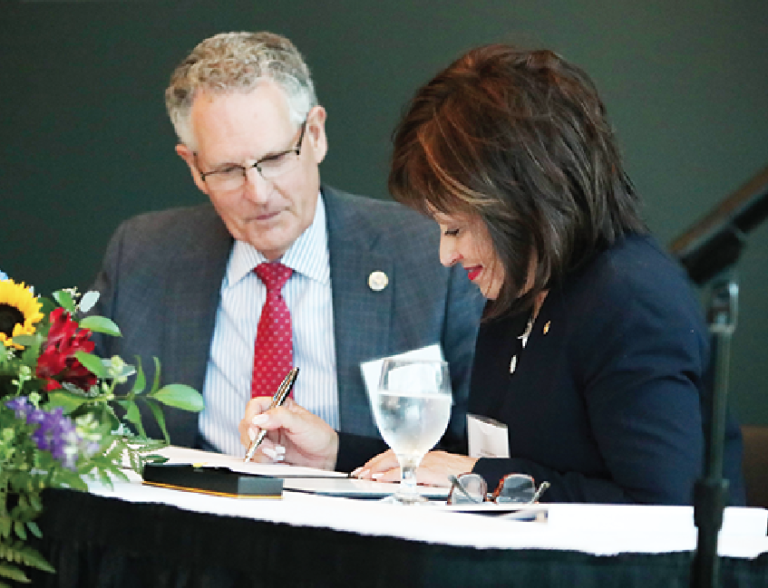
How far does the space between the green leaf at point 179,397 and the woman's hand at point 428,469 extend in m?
0.41

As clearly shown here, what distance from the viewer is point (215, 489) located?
0.99m

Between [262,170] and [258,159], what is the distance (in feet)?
0.10

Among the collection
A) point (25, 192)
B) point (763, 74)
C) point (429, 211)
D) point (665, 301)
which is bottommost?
point (665, 301)

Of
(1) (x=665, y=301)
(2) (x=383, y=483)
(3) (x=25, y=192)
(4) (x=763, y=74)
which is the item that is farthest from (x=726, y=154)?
(3) (x=25, y=192)

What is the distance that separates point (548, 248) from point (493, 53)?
0.32m

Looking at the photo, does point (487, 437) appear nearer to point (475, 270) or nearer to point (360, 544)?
point (475, 270)

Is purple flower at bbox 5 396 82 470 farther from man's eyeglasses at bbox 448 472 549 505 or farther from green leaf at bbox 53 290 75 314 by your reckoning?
man's eyeglasses at bbox 448 472 549 505

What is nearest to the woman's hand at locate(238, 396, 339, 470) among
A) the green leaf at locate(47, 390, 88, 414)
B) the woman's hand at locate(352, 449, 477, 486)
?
the woman's hand at locate(352, 449, 477, 486)

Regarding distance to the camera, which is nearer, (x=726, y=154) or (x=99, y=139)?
(x=726, y=154)

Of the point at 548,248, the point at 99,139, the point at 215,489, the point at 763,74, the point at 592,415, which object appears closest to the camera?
the point at 215,489

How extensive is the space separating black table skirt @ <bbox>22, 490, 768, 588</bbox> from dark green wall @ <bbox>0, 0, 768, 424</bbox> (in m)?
1.99

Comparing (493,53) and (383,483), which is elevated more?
(493,53)

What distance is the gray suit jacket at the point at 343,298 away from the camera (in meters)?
2.12

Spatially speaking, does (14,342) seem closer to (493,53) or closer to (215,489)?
(215,489)
